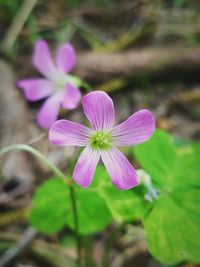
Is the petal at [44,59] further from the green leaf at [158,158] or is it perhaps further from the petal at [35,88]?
the green leaf at [158,158]

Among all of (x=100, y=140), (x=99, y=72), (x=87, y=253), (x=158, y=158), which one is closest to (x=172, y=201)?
(x=158, y=158)

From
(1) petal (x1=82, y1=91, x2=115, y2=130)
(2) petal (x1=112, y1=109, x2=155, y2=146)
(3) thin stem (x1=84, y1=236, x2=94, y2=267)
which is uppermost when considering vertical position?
(1) petal (x1=82, y1=91, x2=115, y2=130)

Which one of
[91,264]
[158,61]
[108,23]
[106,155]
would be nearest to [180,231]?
[106,155]

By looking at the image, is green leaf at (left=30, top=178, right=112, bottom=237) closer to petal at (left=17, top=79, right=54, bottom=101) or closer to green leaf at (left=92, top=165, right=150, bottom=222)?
green leaf at (left=92, top=165, right=150, bottom=222)

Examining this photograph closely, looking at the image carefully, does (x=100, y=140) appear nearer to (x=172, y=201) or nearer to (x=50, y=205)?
(x=172, y=201)

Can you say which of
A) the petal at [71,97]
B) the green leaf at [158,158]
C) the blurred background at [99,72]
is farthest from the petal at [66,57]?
the green leaf at [158,158]

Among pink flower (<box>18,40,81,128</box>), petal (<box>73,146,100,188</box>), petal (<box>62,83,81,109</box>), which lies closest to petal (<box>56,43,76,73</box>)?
pink flower (<box>18,40,81,128</box>)
